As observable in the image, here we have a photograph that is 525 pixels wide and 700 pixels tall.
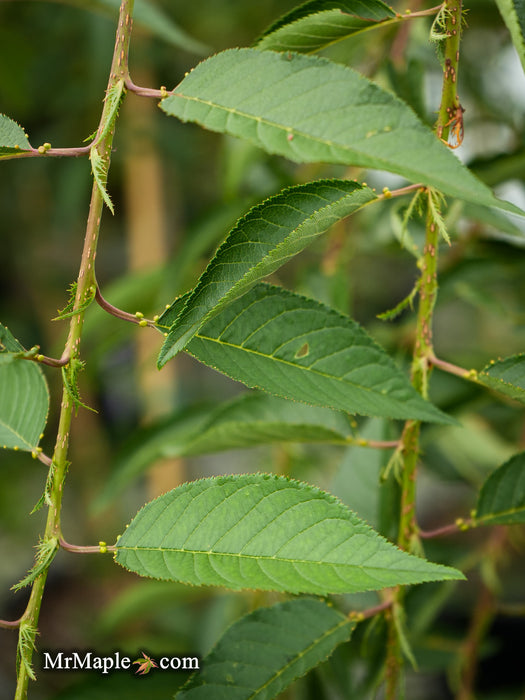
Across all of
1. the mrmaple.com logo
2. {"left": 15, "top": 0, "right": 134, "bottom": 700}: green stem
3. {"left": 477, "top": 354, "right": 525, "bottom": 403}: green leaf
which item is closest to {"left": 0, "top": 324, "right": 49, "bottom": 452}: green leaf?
{"left": 15, "top": 0, "right": 134, "bottom": 700}: green stem

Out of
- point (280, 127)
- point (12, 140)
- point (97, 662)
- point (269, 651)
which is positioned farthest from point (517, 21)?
point (97, 662)

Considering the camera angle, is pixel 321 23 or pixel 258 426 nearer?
pixel 321 23

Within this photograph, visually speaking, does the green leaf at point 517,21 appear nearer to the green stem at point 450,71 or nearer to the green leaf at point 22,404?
the green stem at point 450,71

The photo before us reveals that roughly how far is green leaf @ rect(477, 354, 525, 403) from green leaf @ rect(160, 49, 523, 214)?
0.40 ft

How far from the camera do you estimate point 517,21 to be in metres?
0.35

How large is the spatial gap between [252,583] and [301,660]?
13cm

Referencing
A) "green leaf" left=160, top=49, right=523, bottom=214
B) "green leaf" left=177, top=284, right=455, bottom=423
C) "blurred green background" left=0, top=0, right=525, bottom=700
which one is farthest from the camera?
"blurred green background" left=0, top=0, right=525, bottom=700

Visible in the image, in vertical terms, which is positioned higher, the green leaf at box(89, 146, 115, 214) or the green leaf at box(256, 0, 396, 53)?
the green leaf at box(256, 0, 396, 53)

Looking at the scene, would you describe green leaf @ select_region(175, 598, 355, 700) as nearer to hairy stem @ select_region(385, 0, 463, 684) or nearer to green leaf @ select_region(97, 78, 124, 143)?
hairy stem @ select_region(385, 0, 463, 684)

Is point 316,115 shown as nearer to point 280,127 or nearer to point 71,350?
point 280,127

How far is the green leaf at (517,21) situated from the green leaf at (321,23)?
0.06 metres

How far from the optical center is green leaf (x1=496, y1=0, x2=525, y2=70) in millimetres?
345

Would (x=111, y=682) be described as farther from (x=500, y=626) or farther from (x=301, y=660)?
(x=500, y=626)

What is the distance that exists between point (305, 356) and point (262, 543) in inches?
4.5
